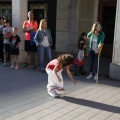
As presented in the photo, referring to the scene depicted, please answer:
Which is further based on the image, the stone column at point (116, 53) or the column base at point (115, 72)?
the column base at point (115, 72)

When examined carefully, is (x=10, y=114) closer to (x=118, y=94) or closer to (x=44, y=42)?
(x=118, y=94)

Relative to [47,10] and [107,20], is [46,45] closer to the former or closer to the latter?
[107,20]

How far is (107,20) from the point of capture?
11977mm

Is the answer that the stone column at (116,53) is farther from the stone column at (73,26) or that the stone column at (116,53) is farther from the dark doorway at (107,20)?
the stone column at (73,26)

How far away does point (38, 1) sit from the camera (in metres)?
13.8

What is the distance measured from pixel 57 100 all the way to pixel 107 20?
7172 mm

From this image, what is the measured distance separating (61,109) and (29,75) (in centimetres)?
315

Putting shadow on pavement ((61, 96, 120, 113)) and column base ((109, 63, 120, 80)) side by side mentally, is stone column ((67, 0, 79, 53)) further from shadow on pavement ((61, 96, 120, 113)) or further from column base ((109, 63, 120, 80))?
shadow on pavement ((61, 96, 120, 113))

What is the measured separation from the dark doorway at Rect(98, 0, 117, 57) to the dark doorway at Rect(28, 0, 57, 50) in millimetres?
2647

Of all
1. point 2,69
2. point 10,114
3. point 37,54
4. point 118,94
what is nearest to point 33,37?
point 37,54

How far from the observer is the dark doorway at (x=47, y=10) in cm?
1350

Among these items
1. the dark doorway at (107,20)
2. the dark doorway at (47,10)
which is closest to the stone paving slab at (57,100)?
the dark doorway at (107,20)

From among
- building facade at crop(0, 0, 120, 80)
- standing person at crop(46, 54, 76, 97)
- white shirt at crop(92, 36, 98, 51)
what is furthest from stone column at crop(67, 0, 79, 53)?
standing person at crop(46, 54, 76, 97)

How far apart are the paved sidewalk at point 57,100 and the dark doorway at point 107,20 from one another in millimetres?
4235
